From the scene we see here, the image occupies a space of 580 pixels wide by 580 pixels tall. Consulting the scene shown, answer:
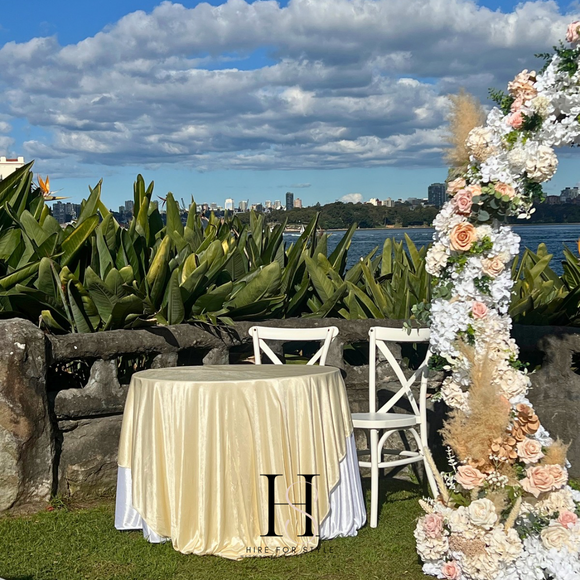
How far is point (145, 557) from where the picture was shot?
3971mm

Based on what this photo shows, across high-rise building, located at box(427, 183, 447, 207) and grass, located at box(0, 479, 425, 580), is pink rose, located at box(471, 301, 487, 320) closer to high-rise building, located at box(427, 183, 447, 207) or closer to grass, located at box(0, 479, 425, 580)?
high-rise building, located at box(427, 183, 447, 207)

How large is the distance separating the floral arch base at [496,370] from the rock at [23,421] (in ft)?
7.30

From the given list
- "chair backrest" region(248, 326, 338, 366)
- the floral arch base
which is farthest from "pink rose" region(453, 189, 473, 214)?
"chair backrest" region(248, 326, 338, 366)

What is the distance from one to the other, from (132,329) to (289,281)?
140 cm

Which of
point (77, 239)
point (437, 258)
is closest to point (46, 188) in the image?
point (77, 239)

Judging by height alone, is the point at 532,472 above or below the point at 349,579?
above

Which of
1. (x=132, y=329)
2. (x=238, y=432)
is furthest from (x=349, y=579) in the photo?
(x=132, y=329)

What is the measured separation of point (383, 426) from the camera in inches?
181

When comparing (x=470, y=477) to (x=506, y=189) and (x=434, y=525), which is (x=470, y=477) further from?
(x=506, y=189)

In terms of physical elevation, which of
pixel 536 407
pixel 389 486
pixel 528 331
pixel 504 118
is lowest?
pixel 389 486

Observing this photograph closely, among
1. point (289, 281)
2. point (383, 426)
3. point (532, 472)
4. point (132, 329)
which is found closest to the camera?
point (532, 472)

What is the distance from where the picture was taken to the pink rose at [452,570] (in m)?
3.66

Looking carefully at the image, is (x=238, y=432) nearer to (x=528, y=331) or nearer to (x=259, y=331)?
(x=259, y=331)

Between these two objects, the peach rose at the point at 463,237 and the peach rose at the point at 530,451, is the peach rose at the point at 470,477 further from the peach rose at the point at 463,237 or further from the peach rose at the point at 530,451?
the peach rose at the point at 463,237
